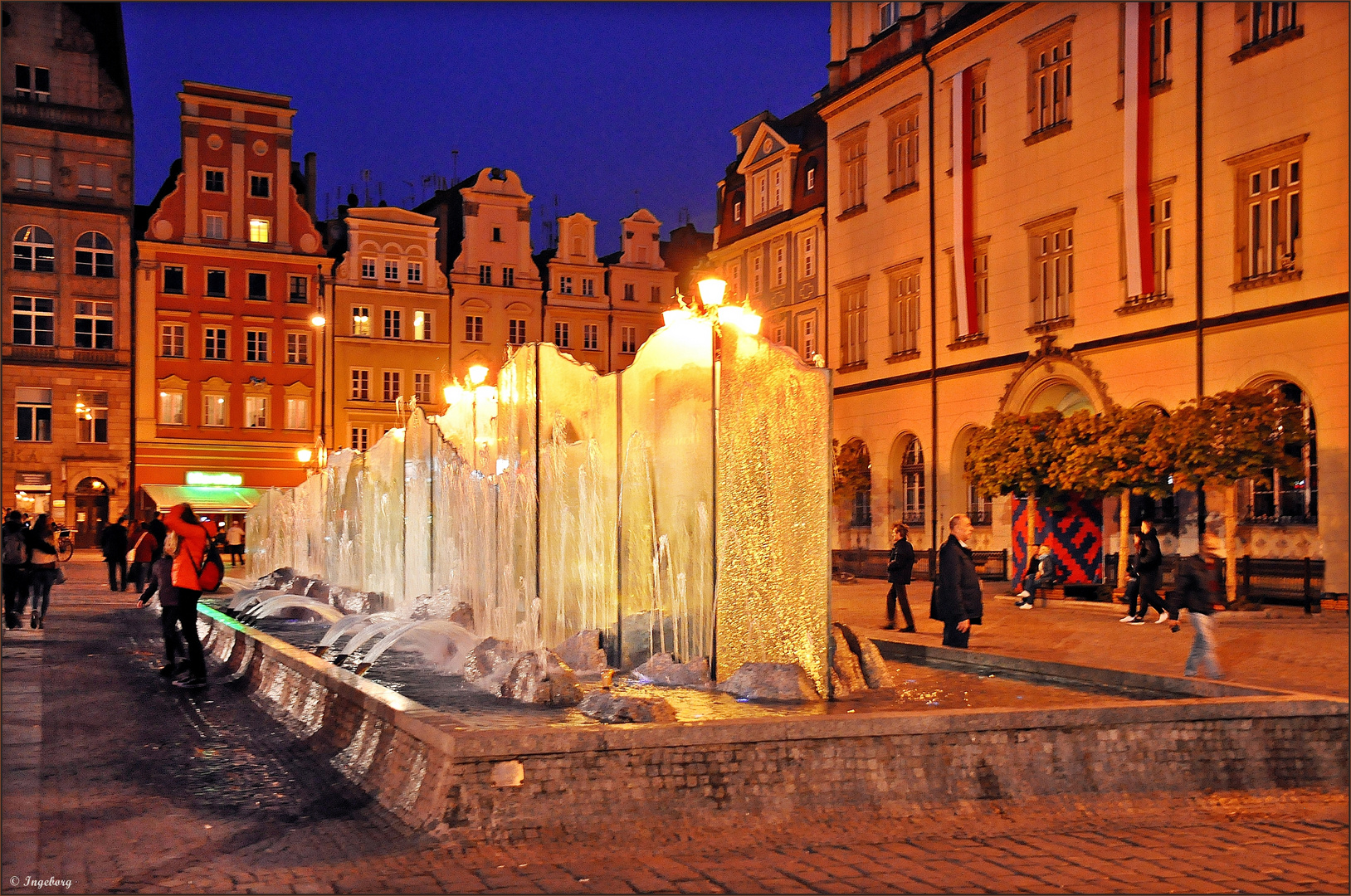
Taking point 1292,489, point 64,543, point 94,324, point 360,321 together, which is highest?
point 360,321

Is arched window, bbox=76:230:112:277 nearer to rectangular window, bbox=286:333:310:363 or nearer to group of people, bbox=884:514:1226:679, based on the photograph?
rectangular window, bbox=286:333:310:363

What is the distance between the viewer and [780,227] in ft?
141

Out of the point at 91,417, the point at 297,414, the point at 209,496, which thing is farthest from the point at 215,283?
the point at 209,496

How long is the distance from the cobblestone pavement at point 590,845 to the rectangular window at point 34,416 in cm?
4749

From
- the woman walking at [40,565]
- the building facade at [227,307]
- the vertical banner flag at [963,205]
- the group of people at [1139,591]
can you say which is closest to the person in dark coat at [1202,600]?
the group of people at [1139,591]

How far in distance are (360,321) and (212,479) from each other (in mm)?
9289

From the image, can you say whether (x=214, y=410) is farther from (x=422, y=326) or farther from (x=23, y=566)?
(x=23, y=566)

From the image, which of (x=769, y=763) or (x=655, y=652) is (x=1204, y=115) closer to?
(x=655, y=652)

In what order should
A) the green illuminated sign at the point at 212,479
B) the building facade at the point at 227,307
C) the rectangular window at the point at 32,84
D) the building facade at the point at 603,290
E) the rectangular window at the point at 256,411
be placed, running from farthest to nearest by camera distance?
the building facade at the point at 603,290
the rectangular window at the point at 256,411
the green illuminated sign at the point at 212,479
the building facade at the point at 227,307
the rectangular window at the point at 32,84

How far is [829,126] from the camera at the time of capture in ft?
128

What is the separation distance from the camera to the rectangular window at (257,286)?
181 feet

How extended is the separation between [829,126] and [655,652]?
30.0 meters

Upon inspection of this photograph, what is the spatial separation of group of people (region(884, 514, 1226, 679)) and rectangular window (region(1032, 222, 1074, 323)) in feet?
31.4

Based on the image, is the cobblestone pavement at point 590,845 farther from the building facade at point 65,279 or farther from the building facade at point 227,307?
the building facade at point 227,307
